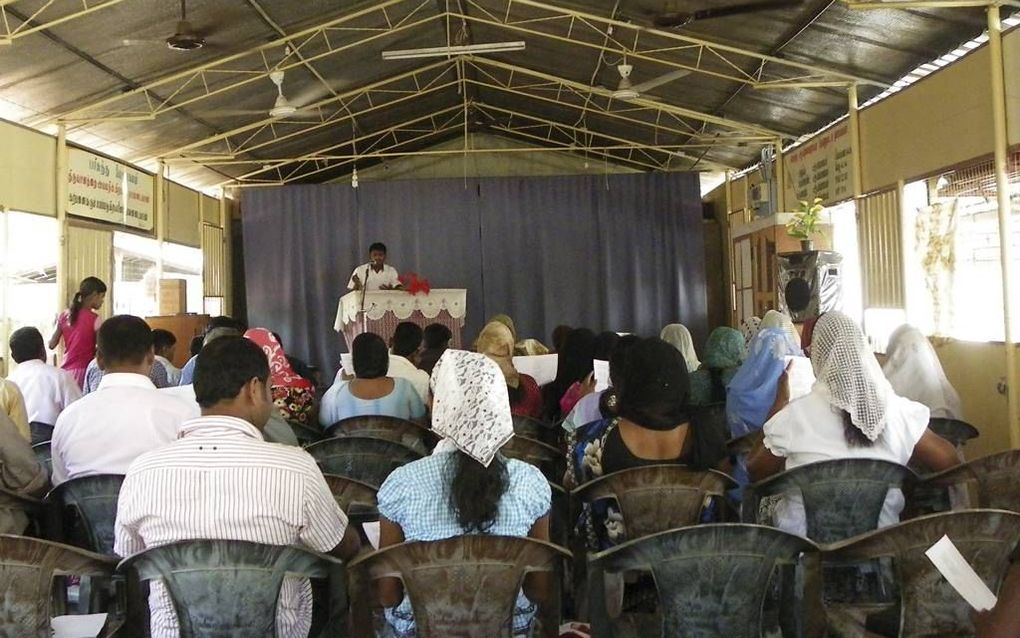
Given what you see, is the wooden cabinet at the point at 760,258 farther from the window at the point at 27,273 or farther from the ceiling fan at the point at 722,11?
the window at the point at 27,273

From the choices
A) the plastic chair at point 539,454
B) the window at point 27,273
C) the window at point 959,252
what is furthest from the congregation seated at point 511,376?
the window at point 27,273

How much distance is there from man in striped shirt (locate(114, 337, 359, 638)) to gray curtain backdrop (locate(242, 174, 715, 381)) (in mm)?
11052

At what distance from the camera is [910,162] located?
7543 mm

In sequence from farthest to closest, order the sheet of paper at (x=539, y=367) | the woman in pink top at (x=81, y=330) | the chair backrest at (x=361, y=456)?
1. the woman in pink top at (x=81, y=330)
2. the sheet of paper at (x=539, y=367)
3. the chair backrest at (x=361, y=456)

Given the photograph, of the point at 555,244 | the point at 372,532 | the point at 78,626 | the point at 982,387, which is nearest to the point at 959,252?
the point at 982,387

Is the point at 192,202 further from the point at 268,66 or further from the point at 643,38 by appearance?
the point at 643,38

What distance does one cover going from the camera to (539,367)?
6.21 m

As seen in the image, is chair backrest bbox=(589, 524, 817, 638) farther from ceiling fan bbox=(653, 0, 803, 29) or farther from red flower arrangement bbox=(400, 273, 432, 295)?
red flower arrangement bbox=(400, 273, 432, 295)

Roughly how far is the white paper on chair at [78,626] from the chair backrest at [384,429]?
1.66 meters

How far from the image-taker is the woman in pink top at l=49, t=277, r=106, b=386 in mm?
6848

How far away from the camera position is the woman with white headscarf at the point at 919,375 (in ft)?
14.8

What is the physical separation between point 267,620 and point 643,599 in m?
1.04

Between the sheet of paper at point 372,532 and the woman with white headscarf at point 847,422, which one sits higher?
the woman with white headscarf at point 847,422

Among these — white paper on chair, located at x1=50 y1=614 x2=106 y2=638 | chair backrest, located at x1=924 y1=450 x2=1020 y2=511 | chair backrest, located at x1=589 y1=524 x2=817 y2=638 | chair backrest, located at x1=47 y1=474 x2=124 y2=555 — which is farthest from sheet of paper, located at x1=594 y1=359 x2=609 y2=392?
white paper on chair, located at x1=50 y1=614 x2=106 y2=638
